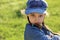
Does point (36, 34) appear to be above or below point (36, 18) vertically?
below

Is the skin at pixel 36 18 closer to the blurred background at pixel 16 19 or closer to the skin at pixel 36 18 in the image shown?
the skin at pixel 36 18

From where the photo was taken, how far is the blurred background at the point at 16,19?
6469mm

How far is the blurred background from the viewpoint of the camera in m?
6.47

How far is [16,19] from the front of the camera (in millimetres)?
7445

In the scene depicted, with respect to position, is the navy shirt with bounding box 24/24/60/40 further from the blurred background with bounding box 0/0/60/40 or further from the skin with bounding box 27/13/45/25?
the blurred background with bounding box 0/0/60/40

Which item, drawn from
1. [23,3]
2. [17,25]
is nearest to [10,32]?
[17,25]

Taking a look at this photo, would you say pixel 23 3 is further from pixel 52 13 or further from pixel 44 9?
pixel 44 9

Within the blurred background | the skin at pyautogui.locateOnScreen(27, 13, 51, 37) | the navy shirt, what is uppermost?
the skin at pyautogui.locateOnScreen(27, 13, 51, 37)

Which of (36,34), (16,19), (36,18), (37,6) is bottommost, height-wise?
(16,19)

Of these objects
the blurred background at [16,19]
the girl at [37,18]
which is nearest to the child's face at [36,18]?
the girl at [37,18]

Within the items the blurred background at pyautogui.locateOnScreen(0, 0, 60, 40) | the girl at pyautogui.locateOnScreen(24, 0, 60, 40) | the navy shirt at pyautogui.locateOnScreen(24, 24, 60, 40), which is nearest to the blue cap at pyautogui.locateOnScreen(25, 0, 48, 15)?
the girl at pyautogui.locateOnScreen(24, 0, 60, 40)

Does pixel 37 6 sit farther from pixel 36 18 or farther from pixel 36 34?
pixel 36 34

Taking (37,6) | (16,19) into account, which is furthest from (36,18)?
(16,19)

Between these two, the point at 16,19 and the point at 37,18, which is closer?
the point at 37,18
